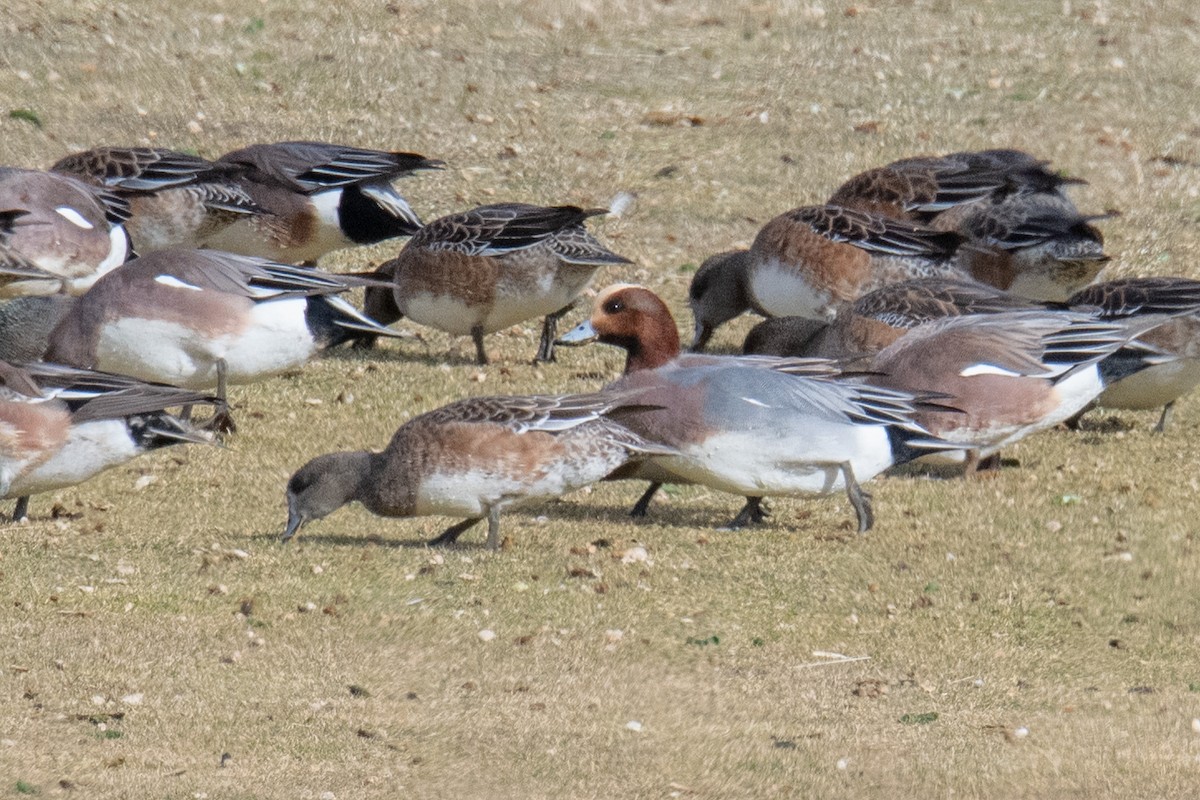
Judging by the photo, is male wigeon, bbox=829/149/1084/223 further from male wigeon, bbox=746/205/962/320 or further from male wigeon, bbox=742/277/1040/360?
male wigeon, bbox=742/277/1040/360

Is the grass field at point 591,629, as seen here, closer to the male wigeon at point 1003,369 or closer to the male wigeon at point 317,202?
the male wigeon at point 1003,369

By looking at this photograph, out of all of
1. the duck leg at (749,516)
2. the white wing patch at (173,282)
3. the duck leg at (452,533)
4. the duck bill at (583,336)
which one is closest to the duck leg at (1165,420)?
the duck leg at (749,516)

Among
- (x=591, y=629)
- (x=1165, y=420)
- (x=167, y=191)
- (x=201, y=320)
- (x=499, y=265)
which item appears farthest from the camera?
(x=167, y=191)

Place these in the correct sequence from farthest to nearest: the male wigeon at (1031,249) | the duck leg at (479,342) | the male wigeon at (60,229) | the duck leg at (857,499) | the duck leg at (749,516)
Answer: the male wigeon at (1031,249), the duck leg at (479,342), the male wigeon at (60,229), the duck leg at (749,516), the duck leg at (857,499)

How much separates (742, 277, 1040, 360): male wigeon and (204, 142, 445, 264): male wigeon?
10.5 feet

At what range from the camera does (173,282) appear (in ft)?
25.7

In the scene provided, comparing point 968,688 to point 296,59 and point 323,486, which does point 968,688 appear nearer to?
point 323,486

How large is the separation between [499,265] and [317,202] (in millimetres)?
1789

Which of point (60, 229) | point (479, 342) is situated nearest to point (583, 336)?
point (479, 342)

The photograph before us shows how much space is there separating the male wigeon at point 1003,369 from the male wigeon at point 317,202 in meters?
4.15

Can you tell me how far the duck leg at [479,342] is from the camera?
31.9ft

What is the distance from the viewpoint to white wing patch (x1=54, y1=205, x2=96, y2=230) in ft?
31.1

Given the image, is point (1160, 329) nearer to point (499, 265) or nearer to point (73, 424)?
point (499, 265)

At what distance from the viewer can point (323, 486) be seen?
652 cm
